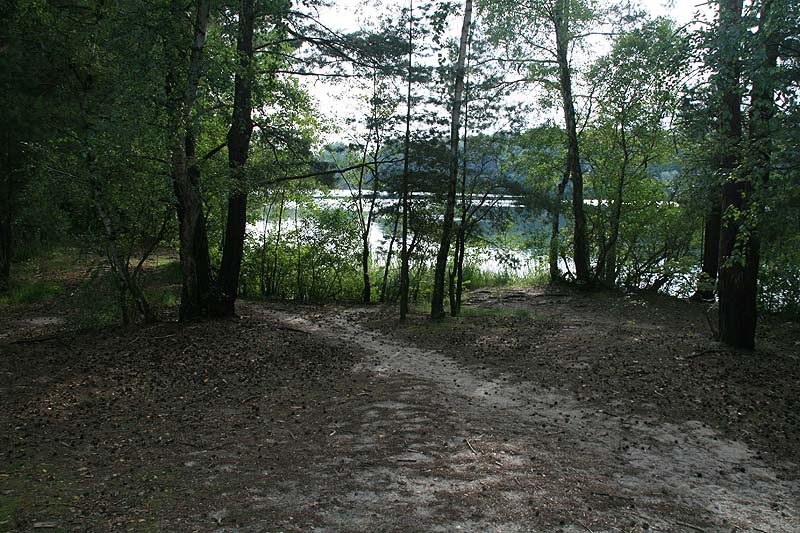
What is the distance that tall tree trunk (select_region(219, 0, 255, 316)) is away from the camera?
27.5 feet

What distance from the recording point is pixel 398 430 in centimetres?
495

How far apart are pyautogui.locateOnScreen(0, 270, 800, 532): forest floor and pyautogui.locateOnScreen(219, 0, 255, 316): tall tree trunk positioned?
1.17 metres

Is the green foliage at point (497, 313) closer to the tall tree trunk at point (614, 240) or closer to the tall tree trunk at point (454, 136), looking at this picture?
the tall tree trunk at point (454, 136)

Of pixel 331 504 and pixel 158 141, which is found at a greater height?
pixel 158 141

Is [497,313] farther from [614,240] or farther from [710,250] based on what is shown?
[710,250]

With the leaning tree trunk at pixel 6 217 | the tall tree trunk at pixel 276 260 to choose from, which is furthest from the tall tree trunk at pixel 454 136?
the leaning tree trunk at pixel 6 217

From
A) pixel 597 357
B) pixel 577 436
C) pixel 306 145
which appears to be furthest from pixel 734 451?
pixel 306 145

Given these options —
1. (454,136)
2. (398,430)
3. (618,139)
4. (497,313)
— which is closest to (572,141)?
(618,139)

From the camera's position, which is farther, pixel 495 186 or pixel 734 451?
pixel 495 186

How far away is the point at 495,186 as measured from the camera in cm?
1110

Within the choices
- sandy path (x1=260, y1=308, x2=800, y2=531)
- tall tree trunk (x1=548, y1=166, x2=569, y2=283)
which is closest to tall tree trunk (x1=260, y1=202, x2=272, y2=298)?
tall tree trunk (x1=548, y1=166, x2=569, y2=283)

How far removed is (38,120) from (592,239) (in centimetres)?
1286

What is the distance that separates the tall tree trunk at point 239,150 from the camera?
838cm

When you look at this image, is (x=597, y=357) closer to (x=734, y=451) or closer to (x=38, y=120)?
(x=734, y=451)
